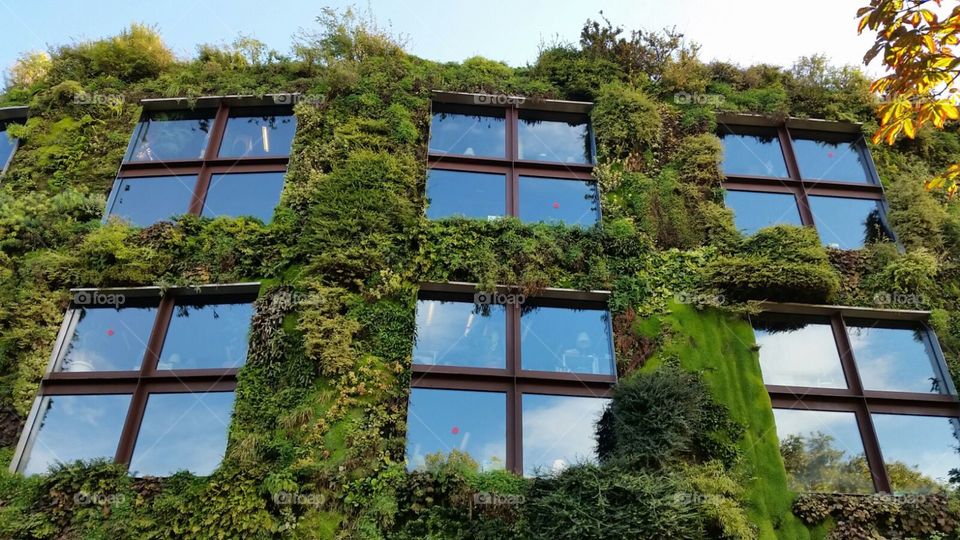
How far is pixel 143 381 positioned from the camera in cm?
957

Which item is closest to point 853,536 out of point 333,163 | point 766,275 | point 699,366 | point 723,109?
point 699,366

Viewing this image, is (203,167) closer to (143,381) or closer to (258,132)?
(258,132)

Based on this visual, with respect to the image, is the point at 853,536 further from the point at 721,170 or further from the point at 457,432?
the point at 721,170

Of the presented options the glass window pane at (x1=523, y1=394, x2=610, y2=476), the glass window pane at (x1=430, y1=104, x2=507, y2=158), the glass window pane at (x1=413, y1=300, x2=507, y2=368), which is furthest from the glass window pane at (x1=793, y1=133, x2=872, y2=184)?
the glass window pane at (x1=413, y1=300, x2=507, y2=368)

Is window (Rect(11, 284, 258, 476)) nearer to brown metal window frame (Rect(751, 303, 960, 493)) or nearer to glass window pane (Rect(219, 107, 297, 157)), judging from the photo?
glass window pane (Rect(219, 107, 297, 157))

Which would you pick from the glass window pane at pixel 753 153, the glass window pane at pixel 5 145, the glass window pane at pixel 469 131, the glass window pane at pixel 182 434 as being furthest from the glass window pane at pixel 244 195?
the glass window pane at pixel 753 153

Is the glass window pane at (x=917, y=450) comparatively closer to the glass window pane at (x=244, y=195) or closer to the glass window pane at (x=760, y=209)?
the glass window pane at (x=760, y=209)

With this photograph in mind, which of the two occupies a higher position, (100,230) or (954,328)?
(100,230)

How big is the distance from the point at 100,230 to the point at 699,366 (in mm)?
8745

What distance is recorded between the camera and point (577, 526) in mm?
7418

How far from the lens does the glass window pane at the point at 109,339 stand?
982cm

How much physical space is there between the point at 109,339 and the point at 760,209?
10.0 meters

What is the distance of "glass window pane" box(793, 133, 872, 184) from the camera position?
12.2m

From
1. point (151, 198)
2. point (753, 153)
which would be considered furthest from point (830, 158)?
point (151, 198)
